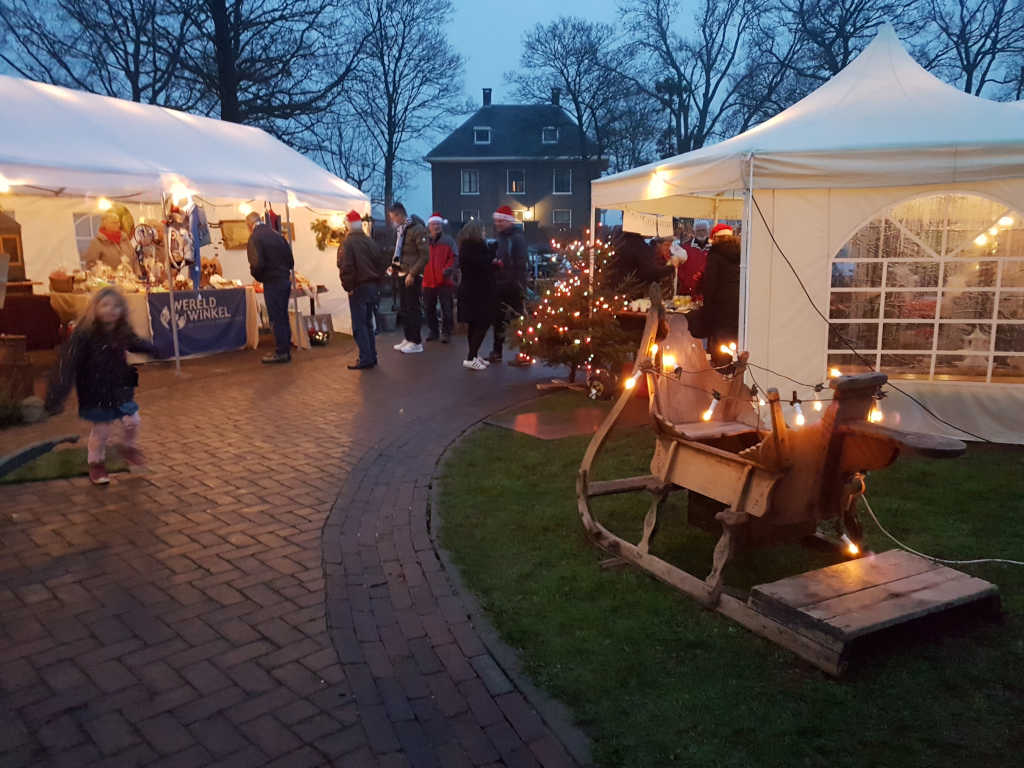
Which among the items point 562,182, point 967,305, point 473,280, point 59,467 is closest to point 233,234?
point 473,280

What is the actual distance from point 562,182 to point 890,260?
150ft

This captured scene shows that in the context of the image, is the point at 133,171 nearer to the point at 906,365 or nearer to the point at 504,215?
the point at 504,215

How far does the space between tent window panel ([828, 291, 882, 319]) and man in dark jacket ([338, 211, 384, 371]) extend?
255 inches

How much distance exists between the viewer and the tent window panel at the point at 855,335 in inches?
278

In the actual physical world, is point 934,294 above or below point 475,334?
above

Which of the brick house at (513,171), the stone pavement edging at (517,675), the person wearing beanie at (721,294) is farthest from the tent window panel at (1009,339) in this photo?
the brick house at (513,171)

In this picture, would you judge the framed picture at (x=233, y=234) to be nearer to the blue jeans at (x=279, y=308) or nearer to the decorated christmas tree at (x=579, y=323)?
the blue jeans at (x=279, y=308)

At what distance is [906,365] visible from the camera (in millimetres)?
7109

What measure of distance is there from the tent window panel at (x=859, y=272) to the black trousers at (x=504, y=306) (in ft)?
16.0

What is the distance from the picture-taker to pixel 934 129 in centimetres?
643

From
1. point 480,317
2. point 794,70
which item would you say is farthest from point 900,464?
point 794,70

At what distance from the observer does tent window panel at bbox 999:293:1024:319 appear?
6781 millimetres

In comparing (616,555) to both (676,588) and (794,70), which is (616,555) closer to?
(676,588)

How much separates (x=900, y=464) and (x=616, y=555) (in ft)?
10.6
